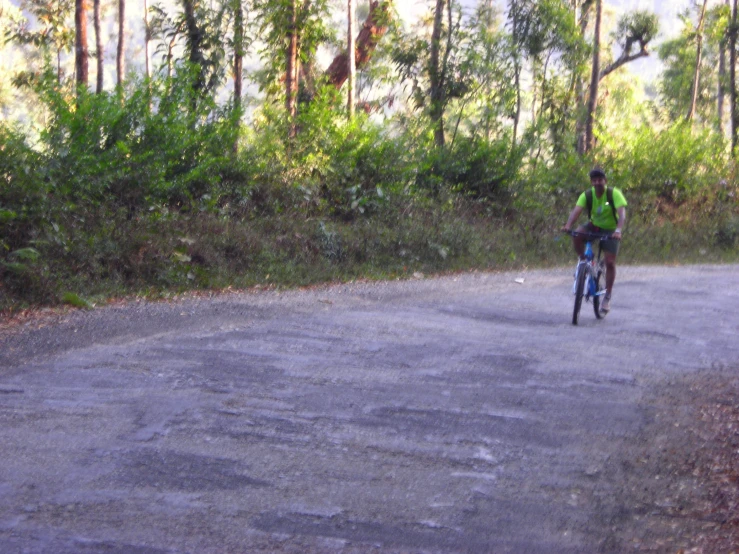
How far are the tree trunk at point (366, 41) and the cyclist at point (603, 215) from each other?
15616mm

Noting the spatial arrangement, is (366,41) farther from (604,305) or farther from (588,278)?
(588,278)

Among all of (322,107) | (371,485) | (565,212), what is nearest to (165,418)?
(371,485)

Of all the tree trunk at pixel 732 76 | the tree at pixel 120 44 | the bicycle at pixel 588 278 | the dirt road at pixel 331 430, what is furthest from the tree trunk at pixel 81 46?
the tree trunk at pixel 732 76

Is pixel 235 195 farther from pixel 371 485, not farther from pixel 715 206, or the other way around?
pixel 715 206

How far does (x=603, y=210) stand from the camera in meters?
11.6

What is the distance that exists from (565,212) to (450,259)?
781 cm

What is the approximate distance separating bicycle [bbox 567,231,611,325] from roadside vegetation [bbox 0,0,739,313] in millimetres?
5018

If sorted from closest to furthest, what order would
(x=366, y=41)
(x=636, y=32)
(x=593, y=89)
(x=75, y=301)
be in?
(x=75, y=301) → (x=366, y=41) → (x=593, y=89) → (x=636, y=32)

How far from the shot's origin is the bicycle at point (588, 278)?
11125 millimetres

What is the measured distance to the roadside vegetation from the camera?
13445 millimetres

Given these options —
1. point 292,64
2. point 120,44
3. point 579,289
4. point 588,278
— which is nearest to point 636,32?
point 292,64

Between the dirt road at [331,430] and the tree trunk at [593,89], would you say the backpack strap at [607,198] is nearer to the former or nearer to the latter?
the dirt road at [331,430]

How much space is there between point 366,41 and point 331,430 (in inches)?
964

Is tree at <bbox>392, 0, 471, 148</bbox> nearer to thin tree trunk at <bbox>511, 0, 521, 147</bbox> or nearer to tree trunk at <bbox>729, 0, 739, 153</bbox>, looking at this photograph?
thin tree trunk at <bbox>511, 0, 521, 147</bbox>
